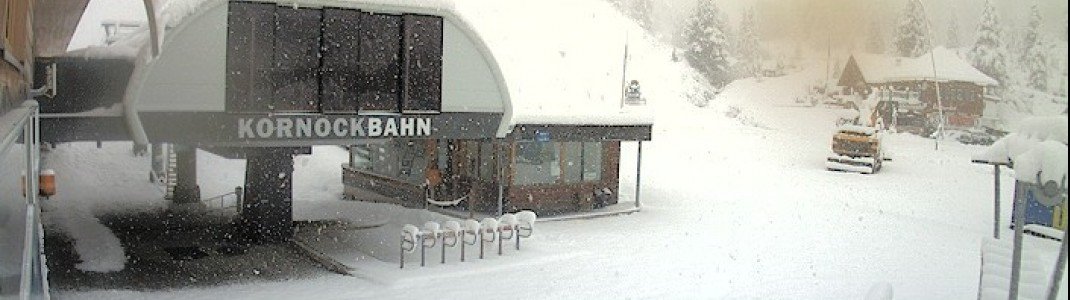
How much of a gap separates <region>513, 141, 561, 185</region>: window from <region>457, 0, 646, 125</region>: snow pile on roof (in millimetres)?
25935

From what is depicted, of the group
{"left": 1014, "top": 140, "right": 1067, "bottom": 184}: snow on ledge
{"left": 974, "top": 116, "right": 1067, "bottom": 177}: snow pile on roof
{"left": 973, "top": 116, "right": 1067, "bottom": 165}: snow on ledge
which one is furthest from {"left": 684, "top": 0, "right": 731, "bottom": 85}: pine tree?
{"left": 1014, "top": 140, "right": 1067, "bottom": 184}: snow on ledge

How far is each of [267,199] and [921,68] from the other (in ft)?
120

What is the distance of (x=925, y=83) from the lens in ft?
134

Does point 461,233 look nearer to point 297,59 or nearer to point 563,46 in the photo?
point 297,59

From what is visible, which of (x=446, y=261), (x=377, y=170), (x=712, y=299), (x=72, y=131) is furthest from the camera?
(x=377, y=170)

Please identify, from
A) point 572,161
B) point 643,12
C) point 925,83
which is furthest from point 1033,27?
point 643,12

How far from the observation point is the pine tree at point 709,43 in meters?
51.5

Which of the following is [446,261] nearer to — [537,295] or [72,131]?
[537,295]

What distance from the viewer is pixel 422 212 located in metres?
18.2

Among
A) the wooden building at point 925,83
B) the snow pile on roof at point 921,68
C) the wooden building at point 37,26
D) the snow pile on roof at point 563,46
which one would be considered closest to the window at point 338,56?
the wooden building at point 37,26

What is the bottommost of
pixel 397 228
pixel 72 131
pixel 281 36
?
pixel 397 228

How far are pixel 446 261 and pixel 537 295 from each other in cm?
263

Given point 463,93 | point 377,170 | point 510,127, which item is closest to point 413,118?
point 463,93

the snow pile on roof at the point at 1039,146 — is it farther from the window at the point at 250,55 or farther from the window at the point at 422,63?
the window at the point at 250,55
